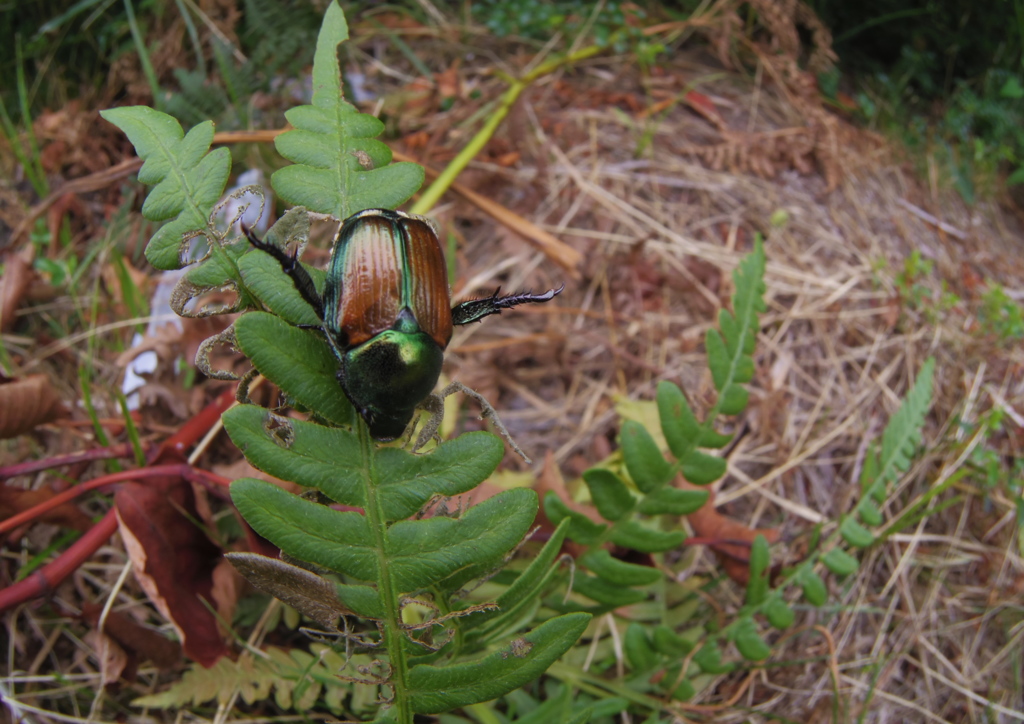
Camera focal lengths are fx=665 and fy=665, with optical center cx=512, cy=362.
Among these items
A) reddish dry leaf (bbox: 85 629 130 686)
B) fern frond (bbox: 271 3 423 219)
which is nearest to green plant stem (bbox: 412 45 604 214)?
fern frond (bbox: 271 3 423 219)

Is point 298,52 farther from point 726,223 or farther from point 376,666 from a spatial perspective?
point 376,666

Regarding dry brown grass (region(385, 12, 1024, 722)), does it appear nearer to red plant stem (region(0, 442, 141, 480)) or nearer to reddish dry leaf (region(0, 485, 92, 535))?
red plant stem (region(0, 442, 141, 480))

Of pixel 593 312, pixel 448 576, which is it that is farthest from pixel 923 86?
pixel 448 576

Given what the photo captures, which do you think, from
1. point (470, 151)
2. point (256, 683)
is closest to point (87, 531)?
point (256, 683)

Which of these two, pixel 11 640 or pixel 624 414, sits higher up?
pixel 624 414

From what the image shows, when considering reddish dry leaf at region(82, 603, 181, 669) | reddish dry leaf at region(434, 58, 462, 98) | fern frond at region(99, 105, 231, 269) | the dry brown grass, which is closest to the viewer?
fern frond at region(99, 105, 231, 269)

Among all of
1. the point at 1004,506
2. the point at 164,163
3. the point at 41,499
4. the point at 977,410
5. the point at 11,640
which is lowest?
the point at 1004,506

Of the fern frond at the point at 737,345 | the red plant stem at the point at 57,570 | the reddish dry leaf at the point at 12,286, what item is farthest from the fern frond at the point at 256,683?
the reddish dry leaf at the point at 12,286
